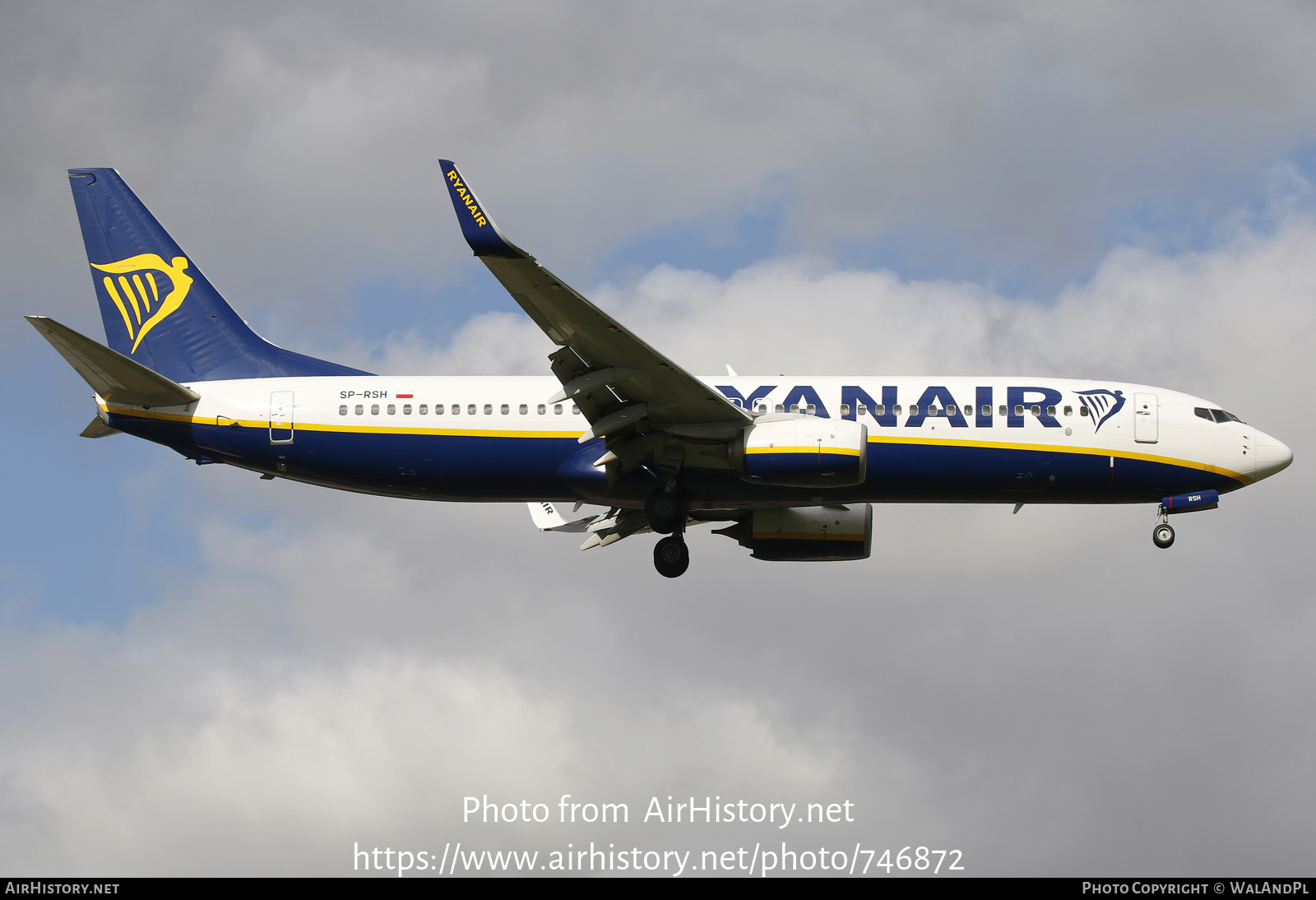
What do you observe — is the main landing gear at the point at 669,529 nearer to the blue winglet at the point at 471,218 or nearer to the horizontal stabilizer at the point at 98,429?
the blue winglet at the point at 471,218

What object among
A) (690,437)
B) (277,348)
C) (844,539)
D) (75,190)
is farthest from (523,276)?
(75,190)

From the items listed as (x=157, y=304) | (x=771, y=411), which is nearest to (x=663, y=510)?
(x=771, y=411)

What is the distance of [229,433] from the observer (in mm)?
35156

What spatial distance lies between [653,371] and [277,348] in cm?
1178

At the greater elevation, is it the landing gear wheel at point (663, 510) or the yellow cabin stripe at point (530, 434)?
the yellow cabin stripe at point (530, 434)

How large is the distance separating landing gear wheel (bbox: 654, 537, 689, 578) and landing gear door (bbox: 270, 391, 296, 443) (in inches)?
395

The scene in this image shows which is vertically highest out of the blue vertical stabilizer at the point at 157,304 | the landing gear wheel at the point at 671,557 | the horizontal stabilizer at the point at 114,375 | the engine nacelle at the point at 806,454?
the blue vertical stabilizer at the point at 157,304

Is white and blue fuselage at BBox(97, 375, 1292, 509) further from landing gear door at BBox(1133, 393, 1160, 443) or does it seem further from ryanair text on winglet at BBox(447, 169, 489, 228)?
ryanair text on winglet at BBox(447, 169, 489, 228)

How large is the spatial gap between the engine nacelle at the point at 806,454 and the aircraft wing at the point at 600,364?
33.8 inches

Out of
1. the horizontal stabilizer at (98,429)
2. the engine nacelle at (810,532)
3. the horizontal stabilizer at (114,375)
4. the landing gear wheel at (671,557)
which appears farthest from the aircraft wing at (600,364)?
the horizontal stabilizer at (98,429)

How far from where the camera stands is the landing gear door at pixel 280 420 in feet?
115

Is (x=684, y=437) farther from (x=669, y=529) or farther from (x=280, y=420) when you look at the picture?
(x=280, y=420)

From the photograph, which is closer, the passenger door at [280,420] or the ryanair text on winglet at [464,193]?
the ryanair text on winglet at [464,193]

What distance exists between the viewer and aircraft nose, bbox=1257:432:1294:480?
35.3 meters
